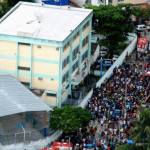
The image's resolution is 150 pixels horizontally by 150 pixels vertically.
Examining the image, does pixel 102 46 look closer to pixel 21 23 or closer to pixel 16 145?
pixel 21 23

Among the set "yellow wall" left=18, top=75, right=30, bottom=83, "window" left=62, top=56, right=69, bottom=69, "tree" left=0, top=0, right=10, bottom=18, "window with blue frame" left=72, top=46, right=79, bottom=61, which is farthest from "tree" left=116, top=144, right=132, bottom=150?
"tree" left=0, top=0, right=10, bottom=18

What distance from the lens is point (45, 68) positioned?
104 metres

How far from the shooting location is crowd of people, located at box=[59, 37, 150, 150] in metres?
96.3

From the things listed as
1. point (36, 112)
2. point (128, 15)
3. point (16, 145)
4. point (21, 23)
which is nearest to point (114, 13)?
point (128, 15)

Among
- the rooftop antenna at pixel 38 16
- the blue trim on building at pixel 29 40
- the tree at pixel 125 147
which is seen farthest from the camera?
the rooftop antenna at pixel 38 16

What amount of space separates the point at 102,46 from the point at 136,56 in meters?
6.95

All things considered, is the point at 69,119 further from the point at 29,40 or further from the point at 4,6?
the point at 4,6

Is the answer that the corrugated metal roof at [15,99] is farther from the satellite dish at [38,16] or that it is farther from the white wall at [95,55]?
the white wall at [95,55]

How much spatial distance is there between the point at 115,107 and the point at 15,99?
15239 millimetres

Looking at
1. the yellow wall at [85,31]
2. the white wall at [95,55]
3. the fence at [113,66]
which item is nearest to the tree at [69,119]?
the fence at [113,66]

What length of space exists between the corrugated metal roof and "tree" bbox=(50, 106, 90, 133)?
5.15ft

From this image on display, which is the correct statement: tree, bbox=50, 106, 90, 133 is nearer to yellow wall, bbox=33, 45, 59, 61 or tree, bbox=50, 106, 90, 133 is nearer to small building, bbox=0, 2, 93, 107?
small building, bbox=0, 2, 93, 107

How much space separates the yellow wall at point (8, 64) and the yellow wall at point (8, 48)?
39.1 inches

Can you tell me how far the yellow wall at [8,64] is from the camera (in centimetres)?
10612
